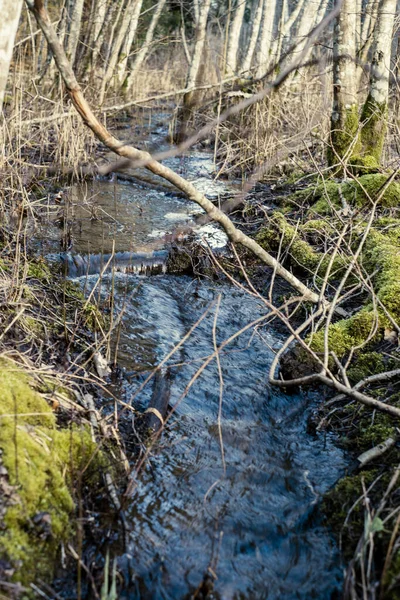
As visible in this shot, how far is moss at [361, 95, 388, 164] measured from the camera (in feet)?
21.9

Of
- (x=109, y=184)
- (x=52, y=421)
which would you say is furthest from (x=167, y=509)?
(x=109, y=184)

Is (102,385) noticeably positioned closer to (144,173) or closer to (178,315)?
(178,315)

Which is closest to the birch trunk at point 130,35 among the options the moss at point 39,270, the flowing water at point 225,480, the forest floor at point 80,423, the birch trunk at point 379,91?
the birch trunk at point 379,91

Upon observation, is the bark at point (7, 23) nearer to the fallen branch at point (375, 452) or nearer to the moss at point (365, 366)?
the fallen branch at point (375, 452)

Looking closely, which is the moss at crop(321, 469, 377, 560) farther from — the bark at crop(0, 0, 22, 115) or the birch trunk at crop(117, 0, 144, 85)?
the birch trunk at crop(117, 0, 144, 85)

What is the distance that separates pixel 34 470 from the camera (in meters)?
2.22

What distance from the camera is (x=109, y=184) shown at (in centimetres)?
841

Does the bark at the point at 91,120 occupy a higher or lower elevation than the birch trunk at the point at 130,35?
lower

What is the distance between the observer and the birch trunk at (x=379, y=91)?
20.9 ft

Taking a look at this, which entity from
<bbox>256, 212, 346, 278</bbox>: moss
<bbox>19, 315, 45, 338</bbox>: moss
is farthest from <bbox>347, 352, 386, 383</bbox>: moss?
<bbox>19, 315, 45, 338</bbox>: moss

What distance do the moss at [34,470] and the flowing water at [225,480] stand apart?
31cm

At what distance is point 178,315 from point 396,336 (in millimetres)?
1804

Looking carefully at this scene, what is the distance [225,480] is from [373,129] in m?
5.45

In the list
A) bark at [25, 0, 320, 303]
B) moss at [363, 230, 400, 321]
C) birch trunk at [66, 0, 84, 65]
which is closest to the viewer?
bark at [25, 0, 320, 303]
